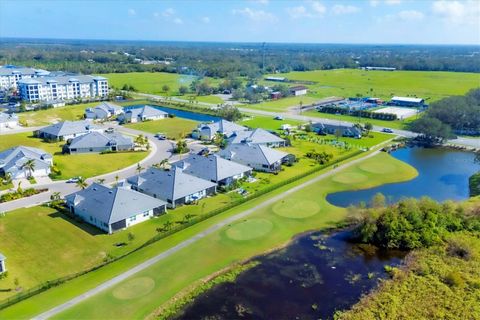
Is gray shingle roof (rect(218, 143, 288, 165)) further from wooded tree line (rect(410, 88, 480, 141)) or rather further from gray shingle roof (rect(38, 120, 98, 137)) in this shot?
wooded tree line (rect(410, 88, 480, 141))

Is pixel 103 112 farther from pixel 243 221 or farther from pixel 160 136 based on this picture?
pixel 243 221

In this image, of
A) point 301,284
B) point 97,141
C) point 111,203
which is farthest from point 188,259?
point 97,141

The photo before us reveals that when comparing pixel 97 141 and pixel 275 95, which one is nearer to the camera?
pixel 97 141

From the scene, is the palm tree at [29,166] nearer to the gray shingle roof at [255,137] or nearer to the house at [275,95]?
the gray shingle roof at [255,137]

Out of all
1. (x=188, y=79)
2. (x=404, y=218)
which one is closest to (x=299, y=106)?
(x=188, y=79)

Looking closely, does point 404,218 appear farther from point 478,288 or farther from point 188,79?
point 188,79
